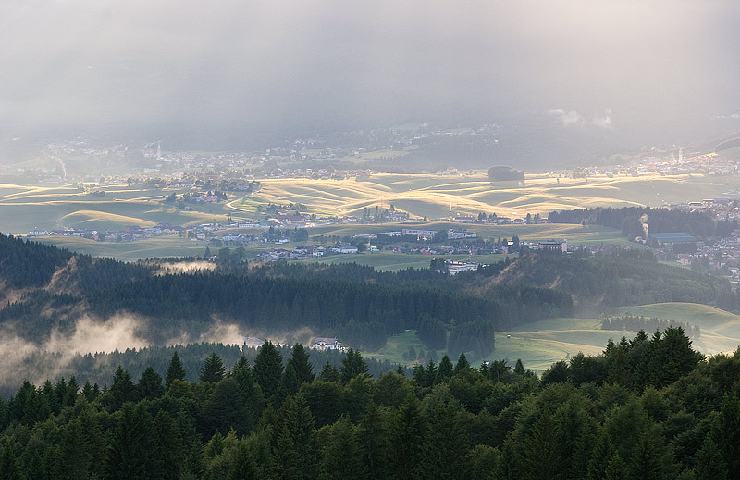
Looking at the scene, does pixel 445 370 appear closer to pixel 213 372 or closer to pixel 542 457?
pixel 213 372

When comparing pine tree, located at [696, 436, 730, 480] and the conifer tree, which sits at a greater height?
pine tree, located at [696, 436, 730, 480]

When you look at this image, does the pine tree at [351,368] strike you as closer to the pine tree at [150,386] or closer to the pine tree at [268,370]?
the pine tree at [268,370]

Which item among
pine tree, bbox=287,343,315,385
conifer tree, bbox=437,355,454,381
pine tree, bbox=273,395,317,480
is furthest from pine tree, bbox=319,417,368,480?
conifer tree, bbox=437,355,454,381

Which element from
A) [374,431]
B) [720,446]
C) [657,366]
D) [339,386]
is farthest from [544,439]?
[339,386]

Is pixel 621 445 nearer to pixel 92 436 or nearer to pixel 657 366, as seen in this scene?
pixel 657 366

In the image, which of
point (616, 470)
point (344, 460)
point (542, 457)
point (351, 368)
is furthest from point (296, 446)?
point (351, 368)

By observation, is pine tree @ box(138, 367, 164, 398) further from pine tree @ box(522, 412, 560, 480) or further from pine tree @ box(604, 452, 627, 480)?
pine tree @ box(604, 452, 627, 480)

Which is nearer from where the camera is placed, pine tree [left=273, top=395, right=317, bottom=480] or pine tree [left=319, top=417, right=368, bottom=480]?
pine tree [left=319, top=417, right=368, bottom=480]

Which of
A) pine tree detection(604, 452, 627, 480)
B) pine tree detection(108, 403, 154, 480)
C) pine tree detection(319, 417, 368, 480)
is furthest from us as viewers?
pine tree detection(108, 403, 154, 480)
